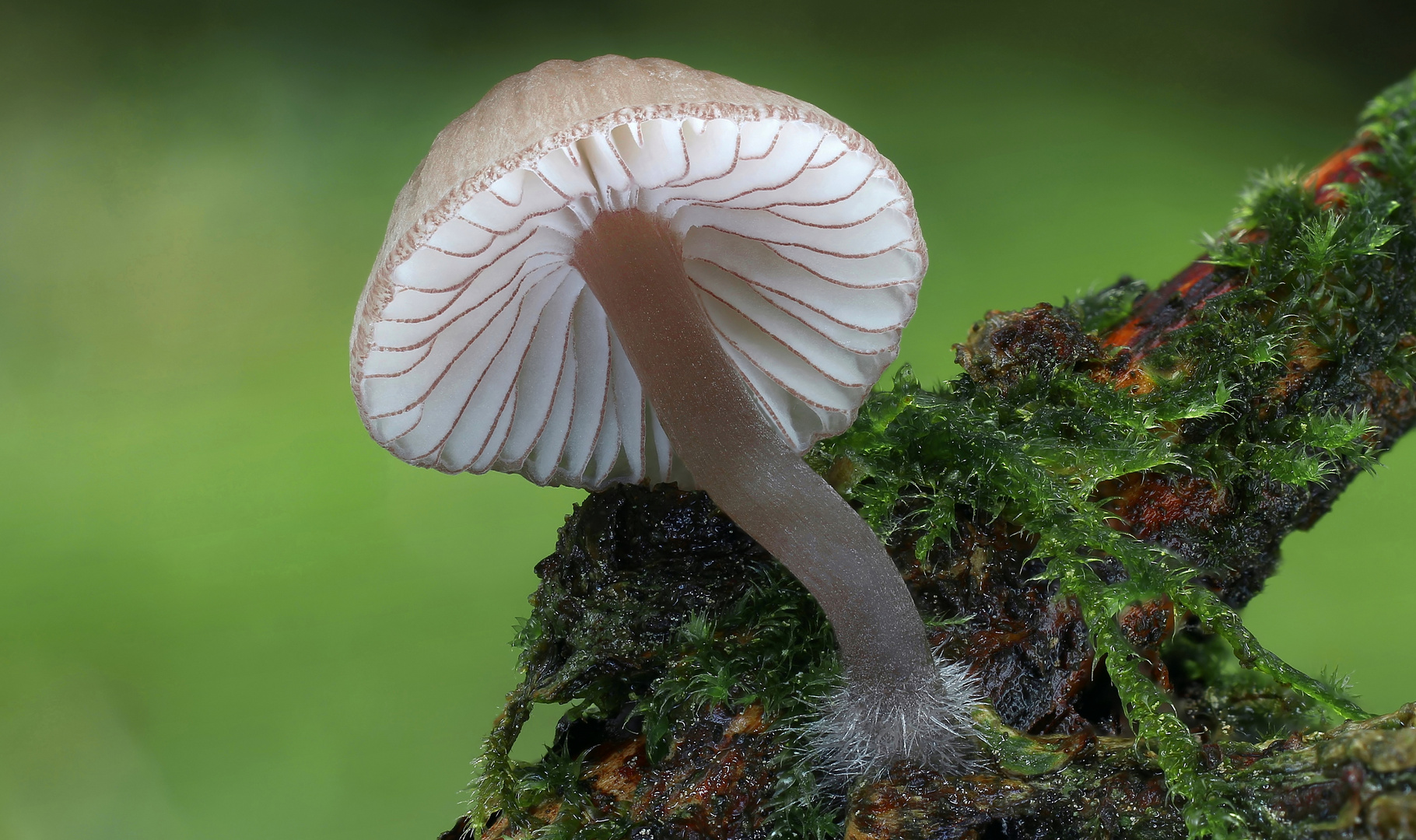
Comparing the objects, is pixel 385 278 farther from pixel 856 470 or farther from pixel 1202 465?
pixel 1202 465


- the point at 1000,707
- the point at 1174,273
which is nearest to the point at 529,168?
the point at 1000,707

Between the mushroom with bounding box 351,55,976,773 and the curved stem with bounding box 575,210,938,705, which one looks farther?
the curved stem with bounding box 575,210,938,705

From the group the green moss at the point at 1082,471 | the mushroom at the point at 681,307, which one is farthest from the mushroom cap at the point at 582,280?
the green moss at the point at 1082,471

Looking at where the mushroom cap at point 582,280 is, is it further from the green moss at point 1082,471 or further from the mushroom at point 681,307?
the green moss at point 1082,471

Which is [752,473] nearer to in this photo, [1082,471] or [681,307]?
[681,307]

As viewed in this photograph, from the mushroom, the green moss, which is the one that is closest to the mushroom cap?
the mushroom

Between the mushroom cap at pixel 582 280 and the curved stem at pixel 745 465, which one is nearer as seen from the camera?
the mushroom cap at pixel 582 280

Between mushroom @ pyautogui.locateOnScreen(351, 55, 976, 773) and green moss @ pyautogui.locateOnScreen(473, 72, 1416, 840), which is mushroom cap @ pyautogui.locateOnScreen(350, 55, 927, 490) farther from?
green moss @ pyautogui.locateOnScreen(473, 72, 1416, 840)
